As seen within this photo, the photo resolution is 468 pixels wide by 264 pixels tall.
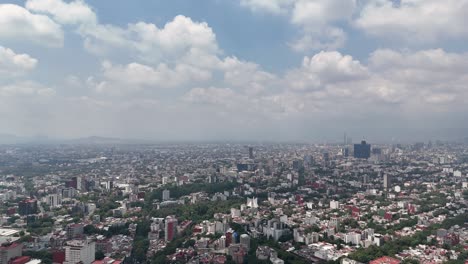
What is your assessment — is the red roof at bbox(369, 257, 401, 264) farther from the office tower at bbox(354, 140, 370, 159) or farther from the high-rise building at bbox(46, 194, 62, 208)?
the office tower at bbox(354, 140, 370, 159)

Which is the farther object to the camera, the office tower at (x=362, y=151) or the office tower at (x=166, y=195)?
the office tower at (x=362, y=151)

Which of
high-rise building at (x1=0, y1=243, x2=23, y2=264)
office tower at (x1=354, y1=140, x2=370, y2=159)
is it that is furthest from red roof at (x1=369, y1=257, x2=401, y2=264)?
office tower at (x1=354, y1=140, x2=370, y2=159)

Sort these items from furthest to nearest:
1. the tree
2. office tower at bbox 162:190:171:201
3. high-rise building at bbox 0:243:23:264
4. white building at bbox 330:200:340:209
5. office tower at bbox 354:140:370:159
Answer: office tower at bbox 354:140:370:159 < office tower at bbox 162:190:171:201 < white building at bbox 330:200:340:209 < the tree < high-rise building at bbox 0:243:23:264

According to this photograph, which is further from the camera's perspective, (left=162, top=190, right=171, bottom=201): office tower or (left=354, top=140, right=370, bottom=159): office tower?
(left=354, top=140, right=370, bottom=159): office tower

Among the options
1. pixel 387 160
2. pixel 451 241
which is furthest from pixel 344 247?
pixel 387 160

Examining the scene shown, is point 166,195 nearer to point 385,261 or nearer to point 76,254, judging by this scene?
point 76,254

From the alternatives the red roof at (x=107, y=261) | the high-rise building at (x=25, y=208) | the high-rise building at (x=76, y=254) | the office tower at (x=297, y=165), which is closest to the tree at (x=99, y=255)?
the red roof at (x=107, y=261)

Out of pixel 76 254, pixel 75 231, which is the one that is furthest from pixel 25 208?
pixel 76 254

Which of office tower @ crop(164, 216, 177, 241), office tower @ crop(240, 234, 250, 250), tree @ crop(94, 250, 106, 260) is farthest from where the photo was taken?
office tower @ crop(164, 216, 177, 241)

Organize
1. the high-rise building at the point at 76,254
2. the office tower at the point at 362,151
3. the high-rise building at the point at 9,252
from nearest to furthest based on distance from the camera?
1. the high-rise building at the point at 9,252
2. the high-rise building at the point at 76,254
3. the office tower at the point at 362,151

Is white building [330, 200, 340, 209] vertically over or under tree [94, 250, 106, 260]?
over

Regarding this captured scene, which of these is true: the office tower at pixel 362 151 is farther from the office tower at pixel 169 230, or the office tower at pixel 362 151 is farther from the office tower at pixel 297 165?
the office tower at pixel 169 230
